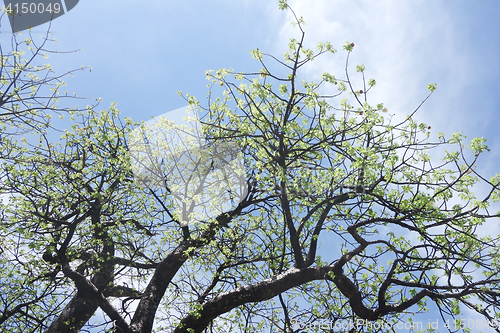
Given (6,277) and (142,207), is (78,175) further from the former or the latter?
(6,277)

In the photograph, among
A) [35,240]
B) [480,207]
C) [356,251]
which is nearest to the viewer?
[480,207]

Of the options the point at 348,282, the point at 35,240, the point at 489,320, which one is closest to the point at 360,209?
the point at 348,282

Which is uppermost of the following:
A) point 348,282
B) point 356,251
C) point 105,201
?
point 105,201

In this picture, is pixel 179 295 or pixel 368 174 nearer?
pixel 368 174

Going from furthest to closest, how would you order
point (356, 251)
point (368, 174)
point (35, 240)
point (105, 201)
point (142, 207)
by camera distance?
point (142, 207) < point (105, 201) < point (35, 240) < point (356, 251) < point (368, 174)

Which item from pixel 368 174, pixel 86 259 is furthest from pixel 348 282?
pixel 86 259

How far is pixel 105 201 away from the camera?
9625mm

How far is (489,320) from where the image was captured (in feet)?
22.0

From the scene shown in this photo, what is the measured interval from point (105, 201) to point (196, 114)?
347 cm

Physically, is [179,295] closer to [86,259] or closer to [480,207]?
[86,259]

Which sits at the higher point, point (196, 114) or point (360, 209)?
point (196, 114)
